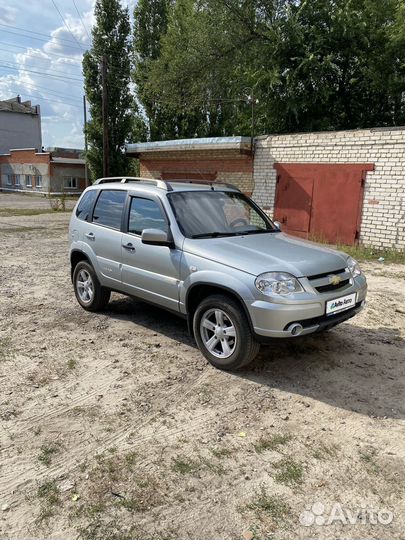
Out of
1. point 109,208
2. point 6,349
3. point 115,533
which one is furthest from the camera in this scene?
point 109,208

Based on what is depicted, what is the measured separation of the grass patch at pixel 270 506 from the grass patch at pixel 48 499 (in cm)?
113

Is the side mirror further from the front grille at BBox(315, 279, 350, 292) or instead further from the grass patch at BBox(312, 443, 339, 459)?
the grass patch at BBox(312, 443, 339, 459)

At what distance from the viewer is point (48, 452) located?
119 inches

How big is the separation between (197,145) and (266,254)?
1160cm

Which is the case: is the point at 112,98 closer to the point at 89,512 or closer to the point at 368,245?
the point at 368,245

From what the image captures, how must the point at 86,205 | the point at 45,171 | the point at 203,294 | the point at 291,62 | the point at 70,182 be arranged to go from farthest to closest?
the point at 70,182 < the point at 45,171 < the point at 291,62 < the point at 86,205 < the point at 203,294

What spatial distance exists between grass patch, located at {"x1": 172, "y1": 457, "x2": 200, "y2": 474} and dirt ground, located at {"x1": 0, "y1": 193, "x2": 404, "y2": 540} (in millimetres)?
12

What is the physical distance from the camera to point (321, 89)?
18.0 meters

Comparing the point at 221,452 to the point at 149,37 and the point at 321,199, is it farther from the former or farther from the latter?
the point at 149,37

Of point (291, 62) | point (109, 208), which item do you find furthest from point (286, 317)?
point (291, 62)

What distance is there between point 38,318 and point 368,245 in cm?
861

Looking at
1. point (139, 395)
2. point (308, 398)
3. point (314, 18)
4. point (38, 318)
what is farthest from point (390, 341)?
point (314, 18)

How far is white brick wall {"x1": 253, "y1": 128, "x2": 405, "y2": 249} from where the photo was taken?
10547 millimetres

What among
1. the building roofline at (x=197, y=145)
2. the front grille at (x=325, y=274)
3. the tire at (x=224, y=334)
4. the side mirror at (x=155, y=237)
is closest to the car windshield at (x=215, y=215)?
the side mirror at (x=155, y=237)
